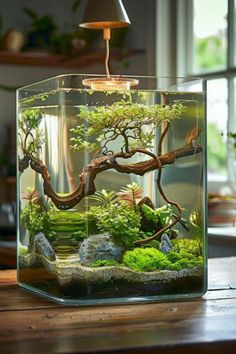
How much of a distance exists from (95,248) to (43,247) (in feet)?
0.35

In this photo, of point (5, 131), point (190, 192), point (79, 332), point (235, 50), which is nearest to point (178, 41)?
point (235, 50)

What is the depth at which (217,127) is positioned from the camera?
2869 mm

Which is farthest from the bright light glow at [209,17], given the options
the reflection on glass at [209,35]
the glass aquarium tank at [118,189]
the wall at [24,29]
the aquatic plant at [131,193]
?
the aquatic plant at [131,193]

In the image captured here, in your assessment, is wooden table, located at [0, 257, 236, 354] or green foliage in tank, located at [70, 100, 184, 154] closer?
wooden table, located at [0, 257, 236, 354]

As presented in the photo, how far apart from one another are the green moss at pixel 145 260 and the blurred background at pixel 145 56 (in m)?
1.12

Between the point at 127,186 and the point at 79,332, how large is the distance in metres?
0.26

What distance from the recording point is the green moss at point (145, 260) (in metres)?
1.08

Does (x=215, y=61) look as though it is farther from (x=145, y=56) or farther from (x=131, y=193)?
(x=131, y=193)

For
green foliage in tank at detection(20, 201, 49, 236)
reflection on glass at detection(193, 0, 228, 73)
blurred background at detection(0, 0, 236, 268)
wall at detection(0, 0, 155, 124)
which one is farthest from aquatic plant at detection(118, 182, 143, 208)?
wall at detection(0, 0, 155, 124)

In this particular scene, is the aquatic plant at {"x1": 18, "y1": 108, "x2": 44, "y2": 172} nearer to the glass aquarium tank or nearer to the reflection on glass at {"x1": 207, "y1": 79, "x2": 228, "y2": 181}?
the glass aquarium tank

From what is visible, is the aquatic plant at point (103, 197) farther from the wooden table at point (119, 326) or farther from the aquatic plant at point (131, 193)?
the wooden table at point (119, 326)

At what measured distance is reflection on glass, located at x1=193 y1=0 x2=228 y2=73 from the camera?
2893mm

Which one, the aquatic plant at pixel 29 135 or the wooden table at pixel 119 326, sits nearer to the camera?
the wooden table at pixel 119 326

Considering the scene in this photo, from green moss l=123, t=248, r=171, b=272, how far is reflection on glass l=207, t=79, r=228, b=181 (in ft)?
5.75
